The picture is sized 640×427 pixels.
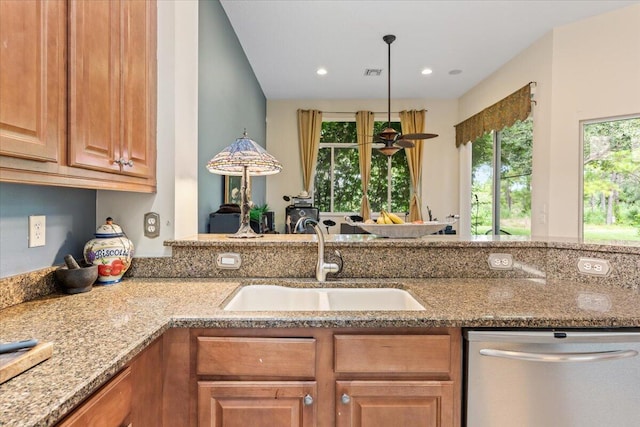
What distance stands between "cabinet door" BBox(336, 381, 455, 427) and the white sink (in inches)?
17.2

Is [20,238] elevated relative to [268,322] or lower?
elevated

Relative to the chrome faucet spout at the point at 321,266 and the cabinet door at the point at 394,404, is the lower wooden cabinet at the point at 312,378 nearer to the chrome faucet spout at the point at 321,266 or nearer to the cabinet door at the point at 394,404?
the cabinet door at the point at 394,404

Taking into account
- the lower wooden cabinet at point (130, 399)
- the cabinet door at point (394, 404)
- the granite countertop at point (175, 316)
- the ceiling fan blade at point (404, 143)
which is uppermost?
the ceiling fan blade at point (404, 143)

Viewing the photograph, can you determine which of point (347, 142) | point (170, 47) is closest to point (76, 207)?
point (170, 47)

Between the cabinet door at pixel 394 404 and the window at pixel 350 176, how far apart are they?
5.13m

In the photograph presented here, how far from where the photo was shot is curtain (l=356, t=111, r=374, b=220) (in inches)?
232

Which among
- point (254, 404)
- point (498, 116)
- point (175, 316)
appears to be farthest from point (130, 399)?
point (498, 116)

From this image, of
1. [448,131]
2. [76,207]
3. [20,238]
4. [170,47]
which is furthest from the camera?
[448,131]

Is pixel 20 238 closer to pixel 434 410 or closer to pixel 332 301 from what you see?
pixel 332 301

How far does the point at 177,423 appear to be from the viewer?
0.98 m

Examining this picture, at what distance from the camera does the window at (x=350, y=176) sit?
609 centimetres

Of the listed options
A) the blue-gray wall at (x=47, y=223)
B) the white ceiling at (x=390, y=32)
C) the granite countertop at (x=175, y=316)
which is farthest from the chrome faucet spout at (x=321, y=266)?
the white ceiling at (x=390, y=32)

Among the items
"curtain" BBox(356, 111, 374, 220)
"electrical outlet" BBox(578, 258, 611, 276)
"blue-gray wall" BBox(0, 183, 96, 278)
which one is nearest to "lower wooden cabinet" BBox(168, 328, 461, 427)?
"blue-gray wall" BBox(0, 183, 96, 278)

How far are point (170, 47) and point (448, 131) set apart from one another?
17.8ft
